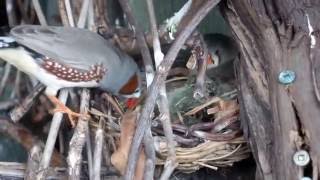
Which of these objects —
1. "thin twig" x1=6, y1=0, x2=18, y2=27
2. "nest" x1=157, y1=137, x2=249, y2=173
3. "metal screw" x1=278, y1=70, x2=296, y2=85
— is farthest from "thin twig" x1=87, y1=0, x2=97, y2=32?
"metal screw" x1=278, y1=70, x2=296, y2=85

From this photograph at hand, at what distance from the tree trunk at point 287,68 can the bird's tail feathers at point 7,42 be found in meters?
0.48

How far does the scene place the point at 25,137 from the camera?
4.67 feet

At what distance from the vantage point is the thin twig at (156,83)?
3.52ft

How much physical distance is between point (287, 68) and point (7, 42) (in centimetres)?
59

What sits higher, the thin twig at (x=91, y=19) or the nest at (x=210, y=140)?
the thin twig at (x=91, y=19)

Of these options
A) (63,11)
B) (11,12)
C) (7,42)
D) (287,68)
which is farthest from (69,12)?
(287,68)

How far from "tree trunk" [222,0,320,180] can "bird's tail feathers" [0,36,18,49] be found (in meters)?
0.48

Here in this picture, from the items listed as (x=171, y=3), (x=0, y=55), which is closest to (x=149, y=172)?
(x=0, y=55)

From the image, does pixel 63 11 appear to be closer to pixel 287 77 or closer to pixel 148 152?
pixel 148 152

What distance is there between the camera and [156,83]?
111 cm

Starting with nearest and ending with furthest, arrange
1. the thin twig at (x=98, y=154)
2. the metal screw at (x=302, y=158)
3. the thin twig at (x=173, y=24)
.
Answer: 1. the metal screw at (x=302, y=158)
2. the thin twig at (x=98, y=154)
3. the thin twig at (x=173, y=24)

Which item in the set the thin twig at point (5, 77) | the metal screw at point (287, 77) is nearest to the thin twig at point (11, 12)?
the thin twig at point (5, 77)

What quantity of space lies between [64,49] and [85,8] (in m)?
0.13

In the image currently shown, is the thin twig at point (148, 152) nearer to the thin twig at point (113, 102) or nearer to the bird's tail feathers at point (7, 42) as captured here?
the thin twig at point (113, 102)
